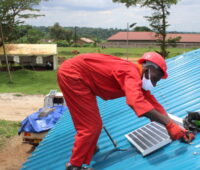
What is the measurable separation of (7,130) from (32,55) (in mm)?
18434

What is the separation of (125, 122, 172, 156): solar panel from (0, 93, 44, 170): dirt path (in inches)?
232

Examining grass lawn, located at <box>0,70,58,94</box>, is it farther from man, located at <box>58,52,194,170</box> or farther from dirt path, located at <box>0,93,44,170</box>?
man, located at <box>58,52,194,170</box>

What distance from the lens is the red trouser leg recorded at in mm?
3057

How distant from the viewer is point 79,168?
3.12m

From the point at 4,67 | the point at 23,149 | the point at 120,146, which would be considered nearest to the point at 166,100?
the point at 120,146

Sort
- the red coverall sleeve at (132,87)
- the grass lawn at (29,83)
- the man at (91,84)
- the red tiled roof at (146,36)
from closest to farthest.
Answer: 1. the red coverall sleeve at (132,87)
2. the man at (91,84)
3. the grass lawn at (29,83)
4. the red tiled roof at (146,36)

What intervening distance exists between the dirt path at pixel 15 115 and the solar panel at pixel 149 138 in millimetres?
5900

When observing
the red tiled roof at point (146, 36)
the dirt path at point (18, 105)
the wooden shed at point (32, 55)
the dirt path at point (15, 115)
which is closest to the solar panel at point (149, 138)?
the dirt path at point (15, 115)

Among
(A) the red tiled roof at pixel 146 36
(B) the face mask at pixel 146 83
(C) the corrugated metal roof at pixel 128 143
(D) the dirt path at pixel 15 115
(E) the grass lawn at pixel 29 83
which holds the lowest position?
(D) the dirt path at pixel 15 115

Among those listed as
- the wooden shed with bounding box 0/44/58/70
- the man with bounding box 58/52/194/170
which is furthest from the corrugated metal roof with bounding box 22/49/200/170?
the wooden shed with bounding box 0/44/58/70

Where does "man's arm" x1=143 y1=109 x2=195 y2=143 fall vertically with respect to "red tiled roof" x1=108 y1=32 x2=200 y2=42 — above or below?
below

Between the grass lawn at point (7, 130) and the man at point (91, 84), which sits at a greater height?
the man at point (91, 84)

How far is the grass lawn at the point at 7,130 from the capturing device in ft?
34.5

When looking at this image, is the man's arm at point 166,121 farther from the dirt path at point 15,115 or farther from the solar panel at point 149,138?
the dirt path at point 15,115
